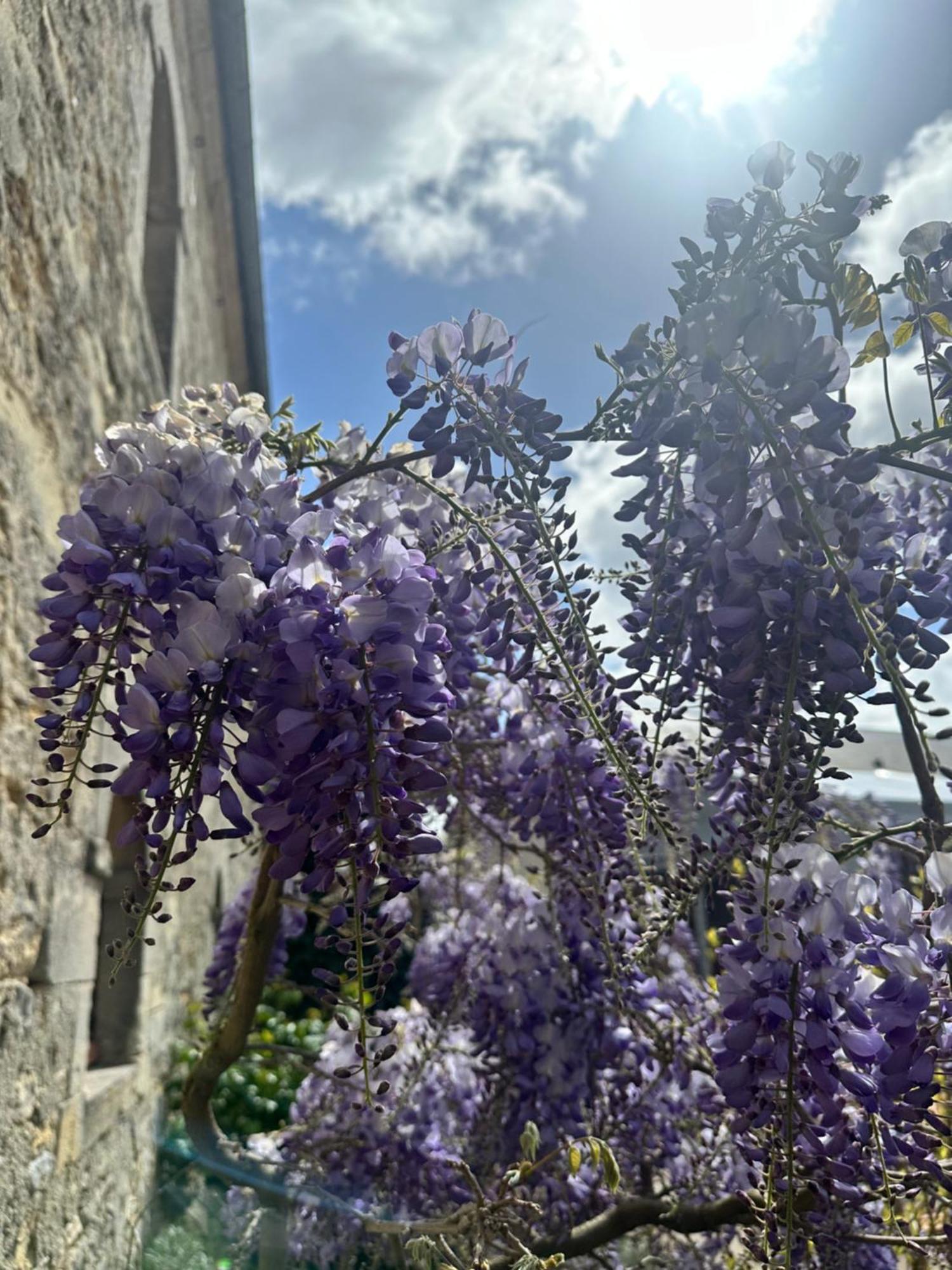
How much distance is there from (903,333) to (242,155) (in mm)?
5237

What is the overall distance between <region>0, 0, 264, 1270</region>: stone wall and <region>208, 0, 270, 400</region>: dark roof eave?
2.74 feet

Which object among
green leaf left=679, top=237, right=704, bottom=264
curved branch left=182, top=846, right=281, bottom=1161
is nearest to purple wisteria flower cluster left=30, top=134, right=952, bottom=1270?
green leaf left=679, top=237, right=704, bottom=264

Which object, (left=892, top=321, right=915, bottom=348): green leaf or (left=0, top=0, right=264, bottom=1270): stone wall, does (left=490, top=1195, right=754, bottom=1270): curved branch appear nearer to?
(left=892, top=321, right=915, bottom=348): green leaf

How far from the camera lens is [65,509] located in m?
2.34

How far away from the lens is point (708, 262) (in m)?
0.84

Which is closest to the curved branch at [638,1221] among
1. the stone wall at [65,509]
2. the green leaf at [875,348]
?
the green leaf at [875,348]

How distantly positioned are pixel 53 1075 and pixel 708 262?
7.82 ft

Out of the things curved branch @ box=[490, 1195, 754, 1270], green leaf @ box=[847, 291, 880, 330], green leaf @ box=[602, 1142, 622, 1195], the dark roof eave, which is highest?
the dark roof eave

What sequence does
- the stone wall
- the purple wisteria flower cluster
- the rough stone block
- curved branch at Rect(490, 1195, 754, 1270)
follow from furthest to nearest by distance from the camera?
the rough stone block < the stone wall < curved branch at Rect(490, 1195, 754, 1270) < the purple wisteria flower cluster

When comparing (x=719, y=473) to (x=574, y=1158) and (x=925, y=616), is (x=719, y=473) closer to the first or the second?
(x=925, y=616)

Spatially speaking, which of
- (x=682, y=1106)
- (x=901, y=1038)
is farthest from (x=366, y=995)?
(x=682, y=1106)

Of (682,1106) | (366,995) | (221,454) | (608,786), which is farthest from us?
(682,1106)

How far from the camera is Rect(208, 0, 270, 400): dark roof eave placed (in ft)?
15.0

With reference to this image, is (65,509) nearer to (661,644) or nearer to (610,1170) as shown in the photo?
(661,644)
